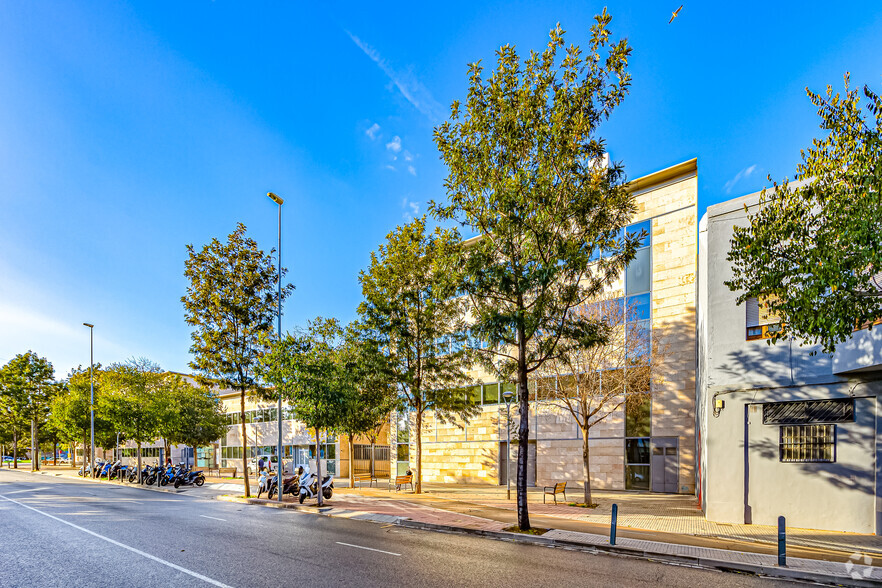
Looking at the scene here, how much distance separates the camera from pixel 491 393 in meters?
31.8

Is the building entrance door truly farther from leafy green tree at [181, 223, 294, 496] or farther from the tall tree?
leafy green tree at [181, 223, 294, 496]

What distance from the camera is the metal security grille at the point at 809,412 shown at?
42.4ft

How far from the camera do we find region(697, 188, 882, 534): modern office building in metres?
12.6

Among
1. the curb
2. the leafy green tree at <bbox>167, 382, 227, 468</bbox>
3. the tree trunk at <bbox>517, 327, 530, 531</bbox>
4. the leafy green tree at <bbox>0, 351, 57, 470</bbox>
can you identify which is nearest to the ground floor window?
the tree trunk at <bbox>517, 327, 530, 531</bbox>

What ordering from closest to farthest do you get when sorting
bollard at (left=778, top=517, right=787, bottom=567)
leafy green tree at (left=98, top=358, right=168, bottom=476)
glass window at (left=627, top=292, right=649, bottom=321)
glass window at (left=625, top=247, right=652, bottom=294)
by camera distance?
1. bollard at (left=778, top=517, right=787, bottom=567)
2. glass window at (left=627, top=292, right=649, bottom=321)
3. glass window at (left=625, top=247, right=652, bottom=294)
4. leafy green tree at (left=98, top=358, right=168, bottom=476)

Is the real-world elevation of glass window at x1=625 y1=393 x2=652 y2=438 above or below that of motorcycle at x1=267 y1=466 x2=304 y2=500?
above

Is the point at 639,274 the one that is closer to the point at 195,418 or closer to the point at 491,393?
the point at 491,393

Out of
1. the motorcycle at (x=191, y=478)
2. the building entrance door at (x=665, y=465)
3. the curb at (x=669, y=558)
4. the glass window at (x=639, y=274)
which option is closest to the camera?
the curb at (x=669, y=558)

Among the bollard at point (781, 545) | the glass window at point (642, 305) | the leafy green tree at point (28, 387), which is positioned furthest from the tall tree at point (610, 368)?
the leafy green tree at point (28, 387)

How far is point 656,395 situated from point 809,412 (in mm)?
11787

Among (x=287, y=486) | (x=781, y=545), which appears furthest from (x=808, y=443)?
(x=287, y=486)

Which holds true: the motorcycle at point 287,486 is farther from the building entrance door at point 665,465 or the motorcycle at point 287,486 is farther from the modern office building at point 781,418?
the modern office building at point 781,418

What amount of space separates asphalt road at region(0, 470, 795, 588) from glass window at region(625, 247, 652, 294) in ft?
55.5

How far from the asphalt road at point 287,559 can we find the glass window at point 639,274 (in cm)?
1691
